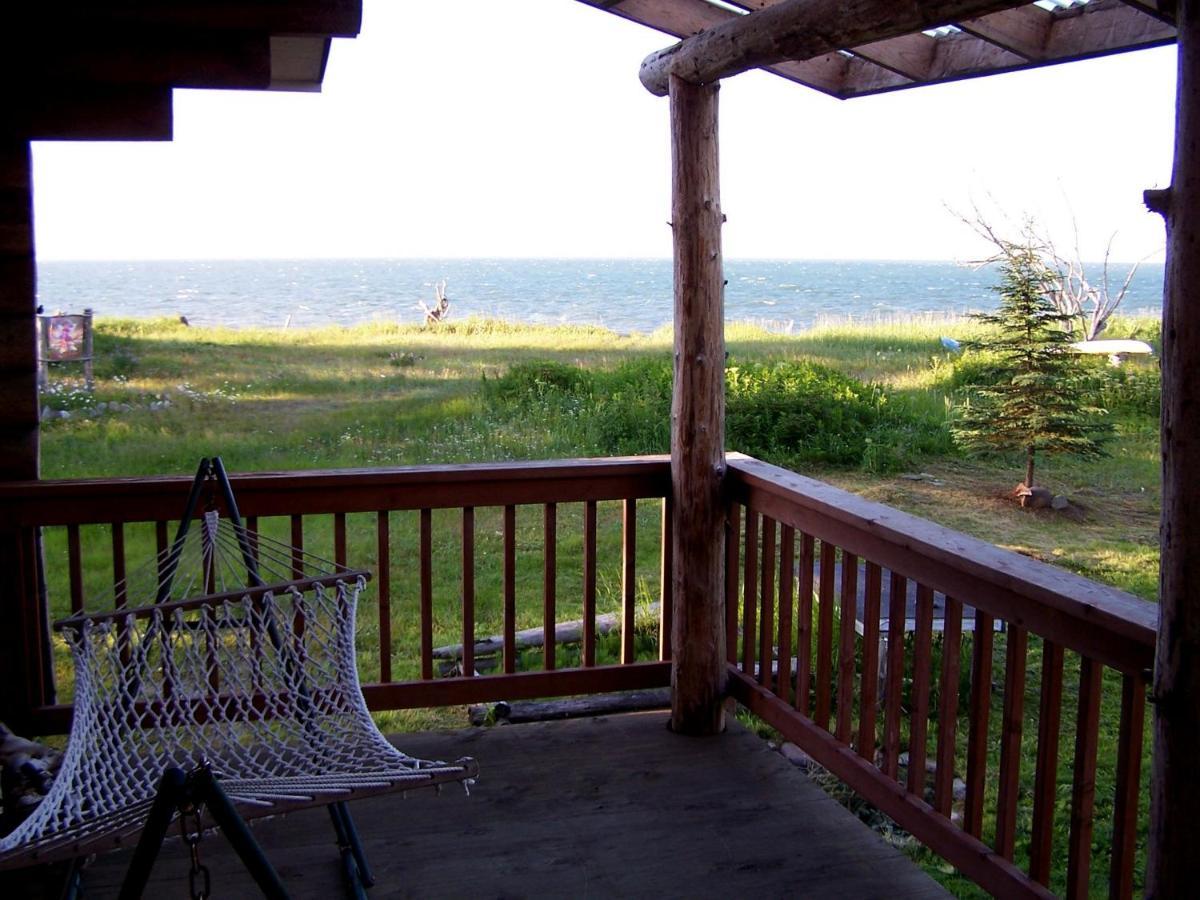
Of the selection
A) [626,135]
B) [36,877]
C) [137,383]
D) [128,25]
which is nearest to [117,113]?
[128,25]

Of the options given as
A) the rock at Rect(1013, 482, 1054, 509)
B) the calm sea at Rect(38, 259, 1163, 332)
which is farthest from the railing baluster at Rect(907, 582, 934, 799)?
the calm sea at Rect(38, 259, 1163, 332)

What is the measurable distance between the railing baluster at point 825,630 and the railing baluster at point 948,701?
473 millimetres

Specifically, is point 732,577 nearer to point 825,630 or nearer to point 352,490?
point 825,630

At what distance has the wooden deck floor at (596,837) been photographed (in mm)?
2443

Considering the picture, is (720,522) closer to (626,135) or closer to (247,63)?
(247,63)

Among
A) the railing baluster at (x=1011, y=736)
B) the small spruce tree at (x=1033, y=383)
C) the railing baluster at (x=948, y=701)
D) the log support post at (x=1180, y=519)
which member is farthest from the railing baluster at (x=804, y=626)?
the small spruce tree at (x=1033, y=383)

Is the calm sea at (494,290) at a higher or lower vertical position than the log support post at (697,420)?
higher

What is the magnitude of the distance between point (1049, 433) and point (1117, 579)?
134 centimetres

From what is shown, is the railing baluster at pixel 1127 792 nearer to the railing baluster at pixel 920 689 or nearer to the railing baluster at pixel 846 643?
the railing baluster at pixel 920 689

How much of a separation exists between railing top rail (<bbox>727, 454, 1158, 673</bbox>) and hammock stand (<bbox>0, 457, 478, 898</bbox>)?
1046 millimetres

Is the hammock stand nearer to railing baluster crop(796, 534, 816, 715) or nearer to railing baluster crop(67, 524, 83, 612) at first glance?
railing baluster crop(67, 524, 83, 612)

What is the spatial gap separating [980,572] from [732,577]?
1.23m

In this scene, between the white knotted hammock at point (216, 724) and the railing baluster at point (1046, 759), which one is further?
the railing baluster at point (1046, 759)

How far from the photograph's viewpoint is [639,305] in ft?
127
